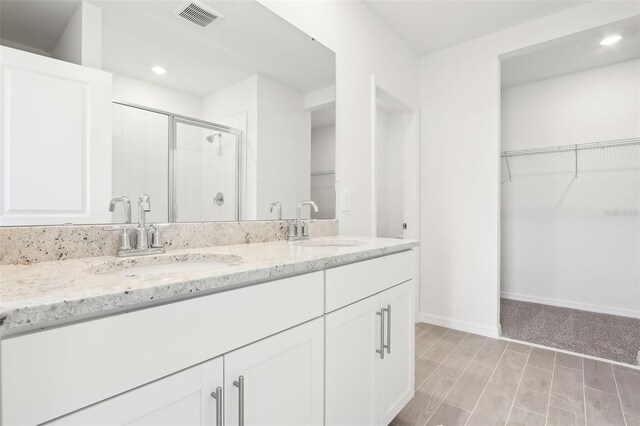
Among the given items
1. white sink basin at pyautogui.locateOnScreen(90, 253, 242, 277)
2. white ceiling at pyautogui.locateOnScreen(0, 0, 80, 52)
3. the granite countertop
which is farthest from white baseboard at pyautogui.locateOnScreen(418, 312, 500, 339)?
white ceiling at pyautogui.locateOnScreen(0, 0, 80, 52)

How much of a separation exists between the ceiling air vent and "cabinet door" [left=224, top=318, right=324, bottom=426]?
4.05 feet

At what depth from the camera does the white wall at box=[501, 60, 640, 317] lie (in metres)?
3.04

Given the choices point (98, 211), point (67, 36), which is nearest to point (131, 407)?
point (98, 211)

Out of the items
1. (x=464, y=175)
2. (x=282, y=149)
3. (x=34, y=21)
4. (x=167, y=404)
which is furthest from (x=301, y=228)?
(x=464, y=175)

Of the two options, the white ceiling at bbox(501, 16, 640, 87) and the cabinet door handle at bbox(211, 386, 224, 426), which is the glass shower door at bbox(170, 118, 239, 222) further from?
the white ceiling at bbox(501, 16, 640, 87)

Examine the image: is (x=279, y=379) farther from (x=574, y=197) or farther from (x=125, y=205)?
(x=574, y=197)

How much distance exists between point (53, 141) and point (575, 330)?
12.0ft

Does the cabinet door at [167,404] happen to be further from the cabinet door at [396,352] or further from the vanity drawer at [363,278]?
the cabinet door at [396,352]

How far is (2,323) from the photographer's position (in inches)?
16.9

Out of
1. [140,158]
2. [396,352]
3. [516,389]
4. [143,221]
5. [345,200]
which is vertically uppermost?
[140,158]

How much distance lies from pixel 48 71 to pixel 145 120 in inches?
11.3

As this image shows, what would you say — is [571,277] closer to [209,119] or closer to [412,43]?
[412,43]

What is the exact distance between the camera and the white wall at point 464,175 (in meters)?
2.59

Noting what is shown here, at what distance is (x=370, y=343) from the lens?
1.23 m
